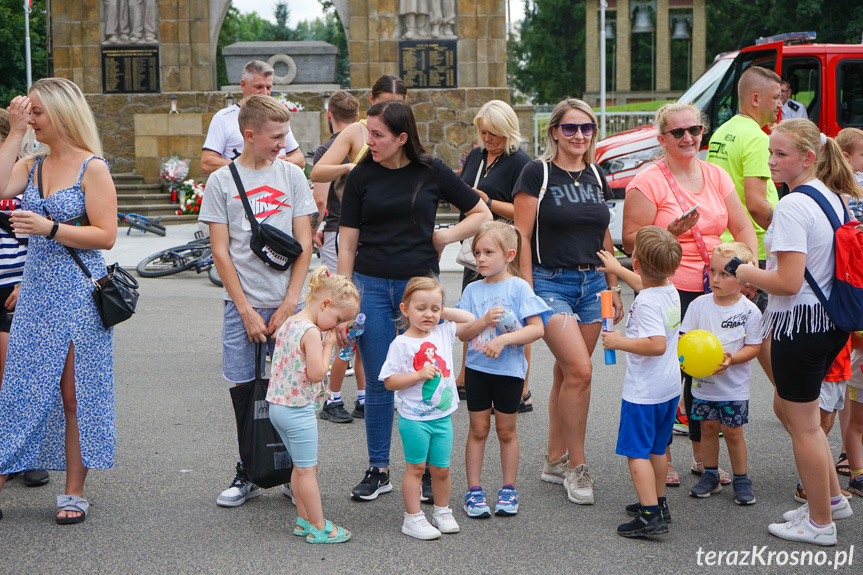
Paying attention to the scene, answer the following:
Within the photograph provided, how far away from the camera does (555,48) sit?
191ft

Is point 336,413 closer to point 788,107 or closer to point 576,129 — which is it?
point 576,129

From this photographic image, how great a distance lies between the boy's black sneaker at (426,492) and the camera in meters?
4.47

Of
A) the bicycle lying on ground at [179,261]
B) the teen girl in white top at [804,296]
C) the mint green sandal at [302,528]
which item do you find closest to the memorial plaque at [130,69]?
the bicycle lying on ground at [179,261]

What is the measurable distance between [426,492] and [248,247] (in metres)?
1.48

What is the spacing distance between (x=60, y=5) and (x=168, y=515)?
19437mm

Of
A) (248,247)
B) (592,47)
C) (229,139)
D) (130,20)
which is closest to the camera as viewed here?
(248,247)

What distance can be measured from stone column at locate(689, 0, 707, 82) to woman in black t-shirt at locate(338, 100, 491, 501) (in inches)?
2096

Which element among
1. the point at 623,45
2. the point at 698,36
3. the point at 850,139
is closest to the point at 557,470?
the point at 850,139

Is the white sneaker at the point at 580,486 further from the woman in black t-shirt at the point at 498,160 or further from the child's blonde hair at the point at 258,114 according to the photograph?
the child's blonde hair at the point at 258,114

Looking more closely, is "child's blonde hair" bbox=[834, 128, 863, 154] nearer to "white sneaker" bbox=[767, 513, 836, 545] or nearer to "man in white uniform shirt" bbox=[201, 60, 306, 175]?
"white sneaker" bbox=[767, 513, 836, 545]

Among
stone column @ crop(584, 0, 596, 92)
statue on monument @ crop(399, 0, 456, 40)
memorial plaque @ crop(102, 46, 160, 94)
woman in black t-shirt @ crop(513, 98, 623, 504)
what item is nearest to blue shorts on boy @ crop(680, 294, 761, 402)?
woman in black t-shirt @ crop(513, 98, 623, 504)

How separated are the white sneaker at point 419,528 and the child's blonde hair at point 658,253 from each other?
152 cm

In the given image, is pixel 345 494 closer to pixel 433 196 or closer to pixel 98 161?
pixel 433 196

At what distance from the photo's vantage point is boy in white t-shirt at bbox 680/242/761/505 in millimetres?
4523
